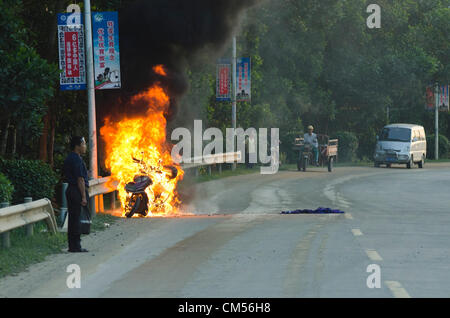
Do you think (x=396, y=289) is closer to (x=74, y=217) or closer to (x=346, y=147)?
(x=74, y=217)

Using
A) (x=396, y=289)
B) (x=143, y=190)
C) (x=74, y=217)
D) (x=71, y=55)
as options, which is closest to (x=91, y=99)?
(x=71, y=55)

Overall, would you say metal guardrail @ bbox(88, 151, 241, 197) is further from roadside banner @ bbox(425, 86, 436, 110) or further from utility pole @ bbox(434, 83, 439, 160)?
roadside banner @ bbox(425, 86, 436, 110)

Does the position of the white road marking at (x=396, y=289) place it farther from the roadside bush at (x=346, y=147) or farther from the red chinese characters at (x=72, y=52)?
the roadside bush at (x=346, y=147)

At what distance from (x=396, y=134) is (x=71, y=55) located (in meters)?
25.3

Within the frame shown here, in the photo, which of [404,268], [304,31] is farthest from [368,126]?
[404,268]

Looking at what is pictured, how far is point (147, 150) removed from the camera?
780 inches

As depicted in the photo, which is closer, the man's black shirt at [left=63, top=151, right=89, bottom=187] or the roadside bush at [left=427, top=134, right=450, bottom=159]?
the man's black shirt at [left=63, top=151, right=89, bottom=187]

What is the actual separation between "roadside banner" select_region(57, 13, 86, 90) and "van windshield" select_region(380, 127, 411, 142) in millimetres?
24889

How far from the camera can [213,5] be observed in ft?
76.2

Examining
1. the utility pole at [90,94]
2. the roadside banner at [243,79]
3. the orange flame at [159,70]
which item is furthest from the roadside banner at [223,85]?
the utility pole at [90,94]

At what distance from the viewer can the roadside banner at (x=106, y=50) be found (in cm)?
1936

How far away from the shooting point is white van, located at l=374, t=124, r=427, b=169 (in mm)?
40781

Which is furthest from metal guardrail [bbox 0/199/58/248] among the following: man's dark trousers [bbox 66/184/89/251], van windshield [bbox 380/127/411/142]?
van windshield [bbox 380/127/411/142]

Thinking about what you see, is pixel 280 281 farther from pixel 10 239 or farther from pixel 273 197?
pixel 273 197
